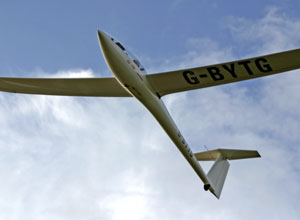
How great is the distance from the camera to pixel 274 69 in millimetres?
11195

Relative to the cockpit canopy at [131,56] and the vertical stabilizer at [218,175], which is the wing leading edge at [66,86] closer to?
the cockpit canopy at [131,56]

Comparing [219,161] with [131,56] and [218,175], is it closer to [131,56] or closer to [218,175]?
[218,175]

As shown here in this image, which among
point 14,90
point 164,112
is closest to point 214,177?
point 164,112

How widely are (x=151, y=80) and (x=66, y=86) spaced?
3.65 metres

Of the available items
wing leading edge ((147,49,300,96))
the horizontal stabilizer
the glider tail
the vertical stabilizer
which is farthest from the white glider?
the horizontal stabilizer

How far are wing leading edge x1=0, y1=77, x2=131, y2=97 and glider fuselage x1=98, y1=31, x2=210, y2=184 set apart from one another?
1255 mm

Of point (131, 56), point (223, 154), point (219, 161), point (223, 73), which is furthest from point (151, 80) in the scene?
point (223, 154)

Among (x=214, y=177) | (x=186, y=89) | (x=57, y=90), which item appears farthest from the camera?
(x=214, y=177)

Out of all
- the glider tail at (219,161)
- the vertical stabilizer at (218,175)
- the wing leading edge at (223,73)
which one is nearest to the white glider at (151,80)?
the wing leading edge at (223,73)

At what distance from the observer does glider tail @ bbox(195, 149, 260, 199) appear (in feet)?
59.3

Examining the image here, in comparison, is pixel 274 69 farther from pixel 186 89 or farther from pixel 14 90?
pixel 14 90

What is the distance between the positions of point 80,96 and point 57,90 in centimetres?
96

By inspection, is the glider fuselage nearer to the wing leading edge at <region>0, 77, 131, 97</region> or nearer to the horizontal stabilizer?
the wing leading edge at <region>0, 77, 131, 97</region>

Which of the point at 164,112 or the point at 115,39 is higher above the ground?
the point at 115,39
